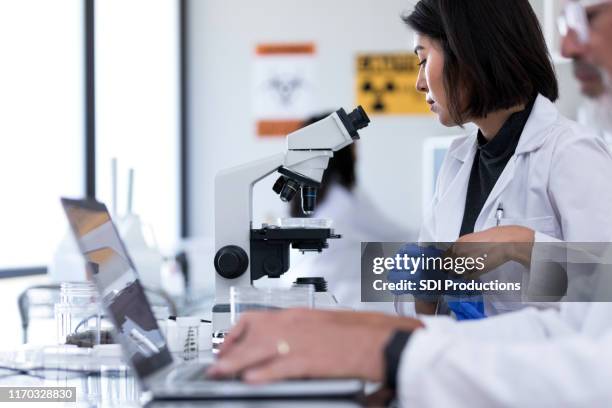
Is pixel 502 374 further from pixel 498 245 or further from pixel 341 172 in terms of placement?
pixel 341 172

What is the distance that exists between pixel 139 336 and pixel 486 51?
→ 1042 mm

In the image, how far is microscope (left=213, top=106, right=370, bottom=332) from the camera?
62.4 inches

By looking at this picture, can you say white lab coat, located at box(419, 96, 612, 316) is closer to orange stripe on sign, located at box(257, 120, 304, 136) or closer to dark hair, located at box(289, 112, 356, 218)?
dark hair, located at box(289, 112, 356, 218)

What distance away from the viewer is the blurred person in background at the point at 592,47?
1.08 m

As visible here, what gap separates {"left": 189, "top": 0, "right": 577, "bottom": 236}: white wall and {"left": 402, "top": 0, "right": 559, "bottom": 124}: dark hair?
8.67ft

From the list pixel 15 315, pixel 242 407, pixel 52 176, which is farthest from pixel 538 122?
pixel 52 176

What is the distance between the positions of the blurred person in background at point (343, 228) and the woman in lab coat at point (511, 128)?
41.9 inches

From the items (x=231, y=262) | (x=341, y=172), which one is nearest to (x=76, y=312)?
(x=231, y=262)

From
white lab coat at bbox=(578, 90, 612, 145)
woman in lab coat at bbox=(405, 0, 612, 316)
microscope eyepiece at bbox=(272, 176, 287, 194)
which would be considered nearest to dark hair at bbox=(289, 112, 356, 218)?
woman in lab coat at bbox=(405, 0, 612, 316)

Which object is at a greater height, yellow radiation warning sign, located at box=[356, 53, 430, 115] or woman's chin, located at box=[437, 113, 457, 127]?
yellow radiation warning sign, located at box=[356, 53, 430, 115]

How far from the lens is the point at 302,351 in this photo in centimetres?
89

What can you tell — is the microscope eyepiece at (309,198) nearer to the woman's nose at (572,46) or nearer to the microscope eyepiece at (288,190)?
the microscope eyepiece at (288,190)

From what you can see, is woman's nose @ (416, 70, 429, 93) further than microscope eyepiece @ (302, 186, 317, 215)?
Yes

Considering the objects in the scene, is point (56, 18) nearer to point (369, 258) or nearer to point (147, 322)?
point (369, 258)
